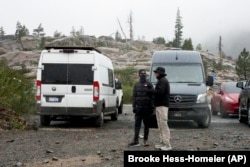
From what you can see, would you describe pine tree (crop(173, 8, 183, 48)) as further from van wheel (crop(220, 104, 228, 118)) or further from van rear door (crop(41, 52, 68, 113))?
van rear door (crop(41, 52, 68, 113))

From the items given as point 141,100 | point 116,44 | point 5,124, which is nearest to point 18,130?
point 5,124

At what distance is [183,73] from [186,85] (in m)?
0.72

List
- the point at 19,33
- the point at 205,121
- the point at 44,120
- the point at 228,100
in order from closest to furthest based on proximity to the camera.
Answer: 1. the point at 205,121
2. the point at 44,120
3. the point at 228,100
4. the point at 19,33

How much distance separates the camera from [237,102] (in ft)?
65.3

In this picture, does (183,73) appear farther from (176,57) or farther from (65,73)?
(65,73)

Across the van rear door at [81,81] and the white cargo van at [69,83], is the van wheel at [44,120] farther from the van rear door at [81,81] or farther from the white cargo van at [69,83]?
the van rear door at [81,81]

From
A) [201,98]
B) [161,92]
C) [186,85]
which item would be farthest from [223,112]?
[161,92]

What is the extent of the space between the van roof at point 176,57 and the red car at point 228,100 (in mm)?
3840

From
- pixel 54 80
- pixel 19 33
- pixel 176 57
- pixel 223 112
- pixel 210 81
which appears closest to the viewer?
pixel 54 80

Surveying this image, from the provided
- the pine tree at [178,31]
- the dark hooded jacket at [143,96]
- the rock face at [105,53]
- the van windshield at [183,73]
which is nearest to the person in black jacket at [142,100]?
the dark hooded jacket at [143,96]

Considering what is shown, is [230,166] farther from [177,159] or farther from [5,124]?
[5,124]

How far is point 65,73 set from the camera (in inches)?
612

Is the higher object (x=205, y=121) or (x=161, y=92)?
(x=161, y=92)

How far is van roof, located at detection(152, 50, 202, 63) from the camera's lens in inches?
666
